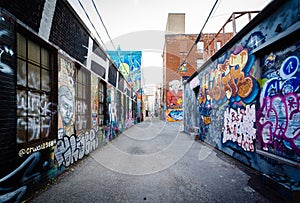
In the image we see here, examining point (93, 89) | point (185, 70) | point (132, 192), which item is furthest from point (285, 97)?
point (185, 70)

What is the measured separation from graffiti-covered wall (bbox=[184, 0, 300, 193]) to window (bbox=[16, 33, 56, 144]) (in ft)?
15.5

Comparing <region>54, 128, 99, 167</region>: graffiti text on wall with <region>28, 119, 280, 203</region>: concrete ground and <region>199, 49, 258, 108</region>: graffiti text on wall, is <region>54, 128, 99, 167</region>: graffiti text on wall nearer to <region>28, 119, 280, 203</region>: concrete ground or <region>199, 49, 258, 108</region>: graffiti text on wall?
<region>28, 119, 280, 203</region>: concrete ground

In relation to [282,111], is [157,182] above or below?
below

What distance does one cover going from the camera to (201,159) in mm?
4984

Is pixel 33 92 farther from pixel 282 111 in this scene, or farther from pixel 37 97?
pixel 282 111

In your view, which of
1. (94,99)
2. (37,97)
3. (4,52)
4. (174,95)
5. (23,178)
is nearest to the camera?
(4,52)

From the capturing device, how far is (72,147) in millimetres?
4238

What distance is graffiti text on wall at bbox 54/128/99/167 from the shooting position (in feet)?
12.1

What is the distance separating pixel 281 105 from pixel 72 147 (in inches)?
195

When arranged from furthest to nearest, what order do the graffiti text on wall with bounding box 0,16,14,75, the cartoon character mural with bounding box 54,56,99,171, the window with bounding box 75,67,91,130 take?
1. the window with bounding box 75,67,91,130
2. the cartoon character mural with bounding box 54,56,99,171
3. the graffiti text on wall with bounding box 0,16,14,75

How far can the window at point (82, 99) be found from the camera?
484 centimetres

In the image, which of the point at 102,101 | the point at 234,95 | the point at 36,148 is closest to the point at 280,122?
the point at 234,95

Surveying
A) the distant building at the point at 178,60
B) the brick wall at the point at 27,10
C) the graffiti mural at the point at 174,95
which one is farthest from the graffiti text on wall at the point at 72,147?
the distant building at the point at 178,60

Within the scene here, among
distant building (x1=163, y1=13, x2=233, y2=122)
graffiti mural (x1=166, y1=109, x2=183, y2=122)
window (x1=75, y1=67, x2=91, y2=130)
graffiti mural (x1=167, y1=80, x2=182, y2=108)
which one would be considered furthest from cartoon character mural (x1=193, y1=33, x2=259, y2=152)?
distant building (x1=163, y1=13, x2=233, y2=122)
